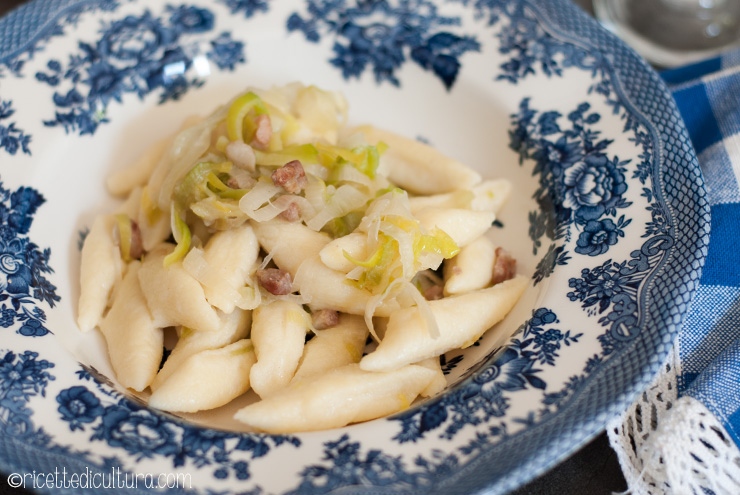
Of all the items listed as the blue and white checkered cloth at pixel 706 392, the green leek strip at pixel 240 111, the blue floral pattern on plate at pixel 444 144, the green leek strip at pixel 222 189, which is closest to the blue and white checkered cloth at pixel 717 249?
the blue and white checkered cloth at pixel 706 392

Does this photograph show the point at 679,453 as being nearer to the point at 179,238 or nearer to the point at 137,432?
the point at 137,432

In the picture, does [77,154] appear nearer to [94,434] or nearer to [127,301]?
[127,301]

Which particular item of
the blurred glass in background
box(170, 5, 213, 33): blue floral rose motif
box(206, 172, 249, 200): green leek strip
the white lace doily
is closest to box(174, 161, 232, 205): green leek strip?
box(206, 172, 249, 200): green leek strip

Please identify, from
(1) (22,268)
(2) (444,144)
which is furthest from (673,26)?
(1) (22,268)

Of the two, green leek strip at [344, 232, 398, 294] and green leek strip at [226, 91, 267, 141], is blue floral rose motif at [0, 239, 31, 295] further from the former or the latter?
green leek strip at [344, 232, 398, 294]

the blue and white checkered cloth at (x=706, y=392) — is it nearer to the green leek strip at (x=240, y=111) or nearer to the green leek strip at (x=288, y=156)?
the green leek strip at (x=288, y=156)

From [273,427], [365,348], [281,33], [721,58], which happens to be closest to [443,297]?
[365,348]

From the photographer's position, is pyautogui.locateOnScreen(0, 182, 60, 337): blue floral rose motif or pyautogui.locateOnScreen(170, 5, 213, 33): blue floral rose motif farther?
pyautogui.locateOnScreen(170, 5, 213, 33): blue floral rose motif
